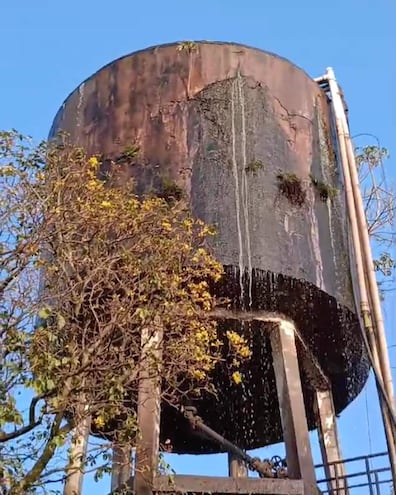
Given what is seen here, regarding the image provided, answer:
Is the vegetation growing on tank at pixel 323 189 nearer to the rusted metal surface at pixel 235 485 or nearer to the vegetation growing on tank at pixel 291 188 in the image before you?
the vegetation growing on tank at pixel 291 188

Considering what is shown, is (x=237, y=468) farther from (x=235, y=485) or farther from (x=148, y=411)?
(x=148, y=411)

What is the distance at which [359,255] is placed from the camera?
36.5 feet

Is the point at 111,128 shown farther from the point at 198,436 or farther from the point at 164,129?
the point at 198,436

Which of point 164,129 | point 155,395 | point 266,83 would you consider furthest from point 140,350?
point 266,83

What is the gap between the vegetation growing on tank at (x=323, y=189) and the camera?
37.8ft

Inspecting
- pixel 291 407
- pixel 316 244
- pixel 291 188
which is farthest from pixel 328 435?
pixel 291 188

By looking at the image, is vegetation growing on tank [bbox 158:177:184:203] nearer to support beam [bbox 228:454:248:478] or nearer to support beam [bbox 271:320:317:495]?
support beam [bbox 271:320:317:495]

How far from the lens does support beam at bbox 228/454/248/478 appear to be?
13555mm

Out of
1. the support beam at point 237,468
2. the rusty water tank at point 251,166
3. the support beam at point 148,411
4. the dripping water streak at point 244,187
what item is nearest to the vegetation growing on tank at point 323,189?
the rusty water tank at point 251,166

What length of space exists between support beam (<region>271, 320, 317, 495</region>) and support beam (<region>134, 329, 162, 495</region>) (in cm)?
161

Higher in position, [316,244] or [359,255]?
[316,244]

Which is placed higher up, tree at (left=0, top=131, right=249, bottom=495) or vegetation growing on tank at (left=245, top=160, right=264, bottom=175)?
vegetation growing on tank at (left=245, top=160, right=264, bottom=175)

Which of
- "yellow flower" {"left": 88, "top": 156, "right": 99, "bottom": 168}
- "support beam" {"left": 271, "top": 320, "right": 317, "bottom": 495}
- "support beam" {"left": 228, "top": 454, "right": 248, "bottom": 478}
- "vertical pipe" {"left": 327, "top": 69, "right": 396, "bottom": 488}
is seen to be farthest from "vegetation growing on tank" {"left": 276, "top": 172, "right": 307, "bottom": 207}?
"support beam" {"left": 228, "top": 454, "right": 248, "bottom": 478}

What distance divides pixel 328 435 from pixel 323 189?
329 centimetres
